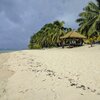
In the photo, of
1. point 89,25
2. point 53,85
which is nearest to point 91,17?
point 89,25

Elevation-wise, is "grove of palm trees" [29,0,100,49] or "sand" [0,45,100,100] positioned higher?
"grove of palm trees" [29,0,100,49]

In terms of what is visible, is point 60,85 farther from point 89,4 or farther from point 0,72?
point 89,4

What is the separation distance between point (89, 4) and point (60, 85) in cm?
2815

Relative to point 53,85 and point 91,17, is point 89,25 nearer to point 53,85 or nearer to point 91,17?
point 91,17

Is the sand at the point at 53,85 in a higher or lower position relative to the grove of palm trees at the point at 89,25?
lower

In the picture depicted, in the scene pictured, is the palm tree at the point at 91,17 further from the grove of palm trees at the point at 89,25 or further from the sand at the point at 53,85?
the sand at the point at 53,85

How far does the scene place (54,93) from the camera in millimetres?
7695

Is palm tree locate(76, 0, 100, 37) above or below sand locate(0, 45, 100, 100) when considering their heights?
above

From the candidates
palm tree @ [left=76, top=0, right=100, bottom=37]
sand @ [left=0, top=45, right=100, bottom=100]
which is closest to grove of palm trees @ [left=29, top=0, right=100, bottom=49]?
palm tree @ [left=76, top=0, right=100, bottom=37]

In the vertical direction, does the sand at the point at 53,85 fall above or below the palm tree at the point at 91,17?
below

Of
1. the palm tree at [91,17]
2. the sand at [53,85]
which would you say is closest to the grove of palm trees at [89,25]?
the palm tree at [91,17]

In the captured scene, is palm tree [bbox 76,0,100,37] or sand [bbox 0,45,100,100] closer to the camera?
sand [bbox 0,45,100,100]

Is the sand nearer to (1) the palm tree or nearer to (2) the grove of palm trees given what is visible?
(2) the grove of palm trees

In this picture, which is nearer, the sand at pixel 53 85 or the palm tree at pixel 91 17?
the sand at pixel 53 85
